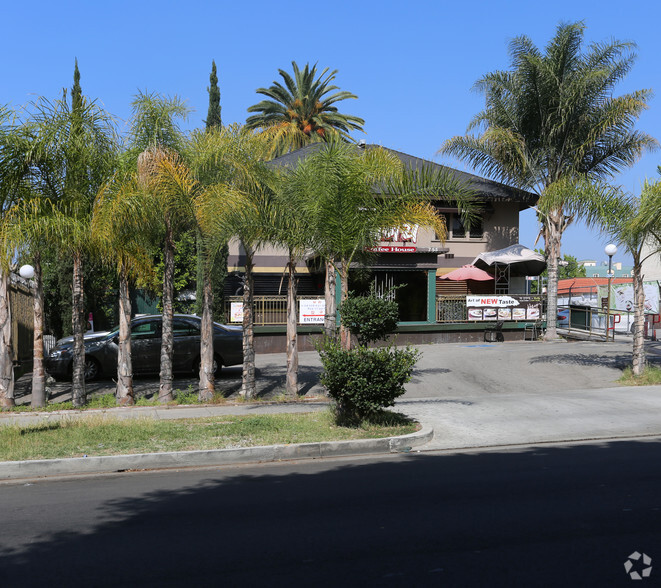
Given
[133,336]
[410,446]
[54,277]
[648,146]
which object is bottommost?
[410,446]

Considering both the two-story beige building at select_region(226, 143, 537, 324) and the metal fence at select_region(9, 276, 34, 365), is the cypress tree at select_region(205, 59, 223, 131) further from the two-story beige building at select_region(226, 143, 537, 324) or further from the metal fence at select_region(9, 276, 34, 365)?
the metal fence at select_region(9, 276, 34, 365)

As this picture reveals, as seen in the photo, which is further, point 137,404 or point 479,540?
point 137,404

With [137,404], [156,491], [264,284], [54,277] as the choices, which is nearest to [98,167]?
[137,404]

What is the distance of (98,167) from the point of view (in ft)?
42.5

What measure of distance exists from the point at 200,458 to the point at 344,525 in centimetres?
346

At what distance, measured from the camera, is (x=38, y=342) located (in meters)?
13.0

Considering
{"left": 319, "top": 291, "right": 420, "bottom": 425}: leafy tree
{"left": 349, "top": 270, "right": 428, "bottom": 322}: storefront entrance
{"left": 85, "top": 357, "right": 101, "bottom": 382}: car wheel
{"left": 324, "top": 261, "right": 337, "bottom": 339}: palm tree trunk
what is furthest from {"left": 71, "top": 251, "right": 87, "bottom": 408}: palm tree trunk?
{"left": 349, "top": 270, "right": 428, "bottom": 322}: storefront entrance

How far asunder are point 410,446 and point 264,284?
18781mm

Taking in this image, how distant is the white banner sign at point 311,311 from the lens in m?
23.0

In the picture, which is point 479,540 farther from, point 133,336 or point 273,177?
point 133,336

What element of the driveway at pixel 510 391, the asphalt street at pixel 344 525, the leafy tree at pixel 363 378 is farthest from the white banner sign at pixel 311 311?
the asphalt street at pixel 344 525

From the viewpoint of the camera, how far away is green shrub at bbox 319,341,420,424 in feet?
32.1

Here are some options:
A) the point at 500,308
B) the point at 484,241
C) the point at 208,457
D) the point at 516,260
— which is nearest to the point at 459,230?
the point at 484,241

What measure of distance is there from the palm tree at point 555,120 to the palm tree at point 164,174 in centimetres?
1603
